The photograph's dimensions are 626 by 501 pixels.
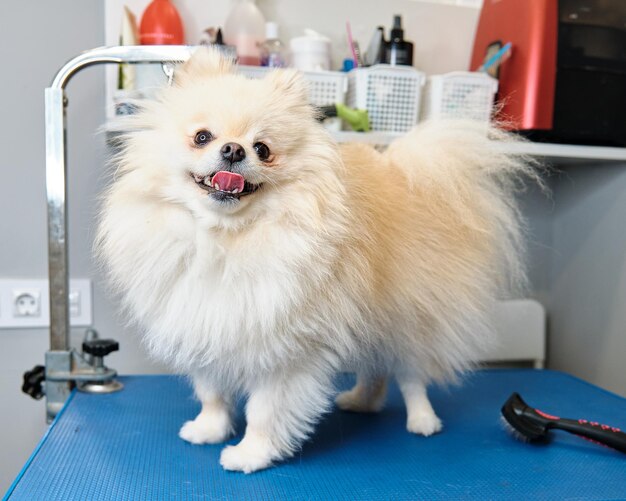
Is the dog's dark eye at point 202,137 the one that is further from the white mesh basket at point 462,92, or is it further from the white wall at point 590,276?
the white wall at point 590,276

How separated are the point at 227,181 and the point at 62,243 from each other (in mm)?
490

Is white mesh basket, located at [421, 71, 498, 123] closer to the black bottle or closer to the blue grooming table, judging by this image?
the black bottle

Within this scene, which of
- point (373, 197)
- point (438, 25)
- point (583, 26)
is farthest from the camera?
point (438, 25)

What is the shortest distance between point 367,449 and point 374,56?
898 millimetres

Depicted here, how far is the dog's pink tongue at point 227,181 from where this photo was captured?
766 millimetres

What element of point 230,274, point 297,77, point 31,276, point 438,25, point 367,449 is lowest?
point 367,449

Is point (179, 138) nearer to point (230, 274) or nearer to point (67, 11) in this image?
point (230, 274)

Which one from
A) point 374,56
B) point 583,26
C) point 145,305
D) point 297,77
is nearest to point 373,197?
point 297,77

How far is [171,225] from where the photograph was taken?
83 cm

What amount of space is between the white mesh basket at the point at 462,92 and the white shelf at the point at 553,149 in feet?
0.39

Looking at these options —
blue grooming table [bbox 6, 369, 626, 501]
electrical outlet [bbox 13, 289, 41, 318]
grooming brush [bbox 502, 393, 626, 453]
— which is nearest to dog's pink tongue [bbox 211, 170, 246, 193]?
blue grooming table [bbox 6, 369, 626, 501]

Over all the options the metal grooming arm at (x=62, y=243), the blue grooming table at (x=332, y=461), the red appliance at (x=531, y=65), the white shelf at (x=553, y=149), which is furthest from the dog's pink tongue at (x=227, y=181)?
the red appliance at (x=531, y=65)

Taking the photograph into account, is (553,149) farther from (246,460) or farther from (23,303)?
(23,303)

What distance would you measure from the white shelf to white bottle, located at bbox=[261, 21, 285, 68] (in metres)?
0.22
